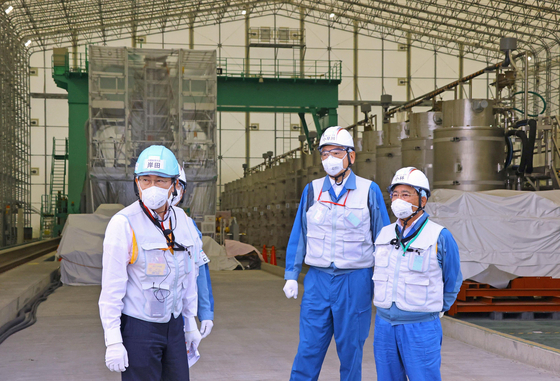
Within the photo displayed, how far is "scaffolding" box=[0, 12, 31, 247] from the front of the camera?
29.5 meters

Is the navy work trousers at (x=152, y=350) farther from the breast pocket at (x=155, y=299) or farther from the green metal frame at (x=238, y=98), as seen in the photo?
the green metal frame at (x=238, y=98)

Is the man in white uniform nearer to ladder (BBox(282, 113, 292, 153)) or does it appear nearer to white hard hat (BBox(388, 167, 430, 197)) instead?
white hard hat (BBox(388, 167, 430, 197))

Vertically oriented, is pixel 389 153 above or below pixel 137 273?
above

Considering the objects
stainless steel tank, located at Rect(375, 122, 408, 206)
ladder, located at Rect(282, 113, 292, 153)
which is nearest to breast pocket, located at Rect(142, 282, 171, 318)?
stainless steel tank, located at Rect(375, 122, 408, 206)

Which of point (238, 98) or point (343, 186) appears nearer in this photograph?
point (343, 186)

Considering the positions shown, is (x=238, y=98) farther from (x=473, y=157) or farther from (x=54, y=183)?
(x=54, y=183)

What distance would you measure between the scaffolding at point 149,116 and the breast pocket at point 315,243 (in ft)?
58.7

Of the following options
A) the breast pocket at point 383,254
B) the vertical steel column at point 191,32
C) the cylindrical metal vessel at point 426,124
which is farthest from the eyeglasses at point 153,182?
the vertical steel column at point 191,32

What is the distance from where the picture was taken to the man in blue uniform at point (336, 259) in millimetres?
4816

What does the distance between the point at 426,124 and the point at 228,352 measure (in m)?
8.54

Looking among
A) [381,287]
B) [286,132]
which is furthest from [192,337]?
[286,132]

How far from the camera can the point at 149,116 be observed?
23.5 meters

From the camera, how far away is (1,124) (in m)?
29.2

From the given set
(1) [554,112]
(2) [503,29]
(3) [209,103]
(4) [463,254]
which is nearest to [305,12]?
(2) [503,29]
